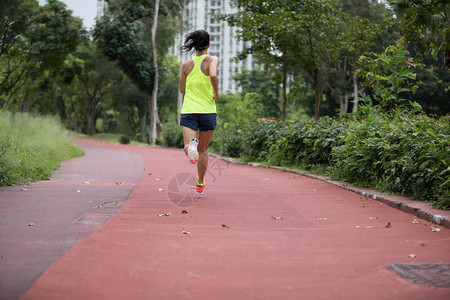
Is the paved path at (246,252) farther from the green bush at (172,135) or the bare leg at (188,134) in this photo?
the green bush at (172,135)

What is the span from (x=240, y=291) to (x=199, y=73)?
4.14 meters

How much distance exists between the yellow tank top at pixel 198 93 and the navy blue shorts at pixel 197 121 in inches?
2.4

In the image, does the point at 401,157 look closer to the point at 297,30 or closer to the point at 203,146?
the point at 203,146

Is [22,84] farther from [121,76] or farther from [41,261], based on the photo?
[41,261]

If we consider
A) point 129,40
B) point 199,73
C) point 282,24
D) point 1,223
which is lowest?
point 1,223

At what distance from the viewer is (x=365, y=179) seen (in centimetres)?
815

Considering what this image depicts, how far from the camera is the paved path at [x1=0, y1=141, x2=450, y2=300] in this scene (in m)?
2.92

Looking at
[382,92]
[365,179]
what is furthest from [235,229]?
[382,92]

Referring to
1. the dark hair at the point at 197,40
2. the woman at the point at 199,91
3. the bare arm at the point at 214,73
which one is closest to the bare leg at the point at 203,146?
the woman at the point at 199,91

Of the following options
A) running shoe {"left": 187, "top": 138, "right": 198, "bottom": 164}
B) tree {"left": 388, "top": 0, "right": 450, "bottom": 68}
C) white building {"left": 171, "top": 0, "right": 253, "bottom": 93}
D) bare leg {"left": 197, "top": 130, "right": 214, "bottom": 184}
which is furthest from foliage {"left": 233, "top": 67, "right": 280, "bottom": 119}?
white building {"left": 171, "top": 0, "right": 253, "bottom": 93}

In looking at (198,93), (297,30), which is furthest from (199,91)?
(297,30)

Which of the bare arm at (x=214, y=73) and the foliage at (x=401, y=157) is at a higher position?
the bare arm at (x=214, y=73)

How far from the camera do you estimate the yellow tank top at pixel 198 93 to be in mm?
6516

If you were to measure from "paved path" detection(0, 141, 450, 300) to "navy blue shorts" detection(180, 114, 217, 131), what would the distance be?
40.1 inches
